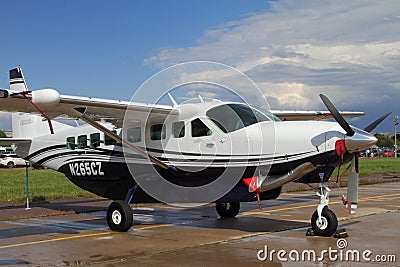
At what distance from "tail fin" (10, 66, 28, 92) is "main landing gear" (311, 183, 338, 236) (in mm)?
8617

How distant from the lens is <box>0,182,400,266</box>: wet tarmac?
27.1 ft

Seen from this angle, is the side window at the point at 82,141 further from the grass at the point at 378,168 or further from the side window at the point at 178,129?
the grass at the point at 378,168

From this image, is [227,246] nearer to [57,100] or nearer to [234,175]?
[234,175]

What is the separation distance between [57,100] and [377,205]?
36.0 ft

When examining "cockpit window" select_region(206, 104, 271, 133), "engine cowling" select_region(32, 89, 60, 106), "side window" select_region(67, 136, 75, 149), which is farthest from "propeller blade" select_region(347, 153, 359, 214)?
"side window" select_region(67, 136, 75, 149)

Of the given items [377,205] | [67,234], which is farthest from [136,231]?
[377,205]

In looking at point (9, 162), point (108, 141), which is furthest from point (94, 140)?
point (9, 162)

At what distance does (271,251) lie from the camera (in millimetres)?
8812

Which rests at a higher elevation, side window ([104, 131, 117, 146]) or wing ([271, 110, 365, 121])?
wing ([271, 110, 365, 121])

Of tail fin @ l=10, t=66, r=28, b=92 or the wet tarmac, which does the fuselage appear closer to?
the wet tarmac

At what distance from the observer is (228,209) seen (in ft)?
44.3

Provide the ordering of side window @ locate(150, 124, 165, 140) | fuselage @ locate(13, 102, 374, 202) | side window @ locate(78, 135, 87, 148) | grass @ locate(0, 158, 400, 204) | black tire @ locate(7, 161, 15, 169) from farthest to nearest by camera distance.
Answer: black tire @ locate(7, 161, 15, 169), grass @ locate(0, 158, 400, 204), side window @ locate(78, 135, 87, 148), side window @ locate(150, 124, 165, 140), fuselage @ locate(13, 102, 374, 202)

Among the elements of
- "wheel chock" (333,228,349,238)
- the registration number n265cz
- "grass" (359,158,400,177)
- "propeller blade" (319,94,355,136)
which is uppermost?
"propeller blade" (319,94,355,136)

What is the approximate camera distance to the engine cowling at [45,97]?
946 cm
